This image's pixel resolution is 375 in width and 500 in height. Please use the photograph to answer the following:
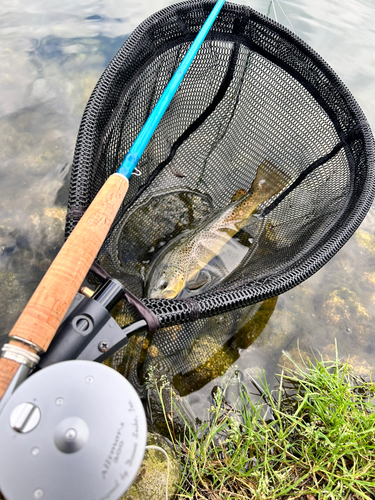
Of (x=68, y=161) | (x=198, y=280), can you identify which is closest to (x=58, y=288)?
(x=198, y=280)

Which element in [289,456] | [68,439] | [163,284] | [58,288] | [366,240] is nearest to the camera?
[68,439]

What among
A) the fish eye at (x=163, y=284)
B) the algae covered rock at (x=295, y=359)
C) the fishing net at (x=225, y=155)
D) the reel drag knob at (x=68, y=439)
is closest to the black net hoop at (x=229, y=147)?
the fishing net at (x=225, y=155)

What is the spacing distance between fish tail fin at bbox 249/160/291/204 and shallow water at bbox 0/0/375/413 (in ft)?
2.63

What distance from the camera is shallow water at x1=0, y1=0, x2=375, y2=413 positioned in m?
2.51

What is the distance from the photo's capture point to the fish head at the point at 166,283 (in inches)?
92.0

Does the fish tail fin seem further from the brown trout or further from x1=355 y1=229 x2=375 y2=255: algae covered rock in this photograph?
x1=355 y1=229 x2=375 y2=255: algae covered rock

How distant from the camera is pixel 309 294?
9.27 ft

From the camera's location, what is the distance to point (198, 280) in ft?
8.56

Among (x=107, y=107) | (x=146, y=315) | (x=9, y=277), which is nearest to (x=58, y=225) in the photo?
(x=9, y=277)

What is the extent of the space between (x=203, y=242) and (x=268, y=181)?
0.76 metres

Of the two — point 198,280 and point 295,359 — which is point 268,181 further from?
point 295,359

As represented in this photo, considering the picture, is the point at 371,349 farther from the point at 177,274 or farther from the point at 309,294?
the point at 177,274

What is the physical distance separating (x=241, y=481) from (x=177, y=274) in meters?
1.29

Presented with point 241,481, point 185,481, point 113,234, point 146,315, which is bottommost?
point 185,481
